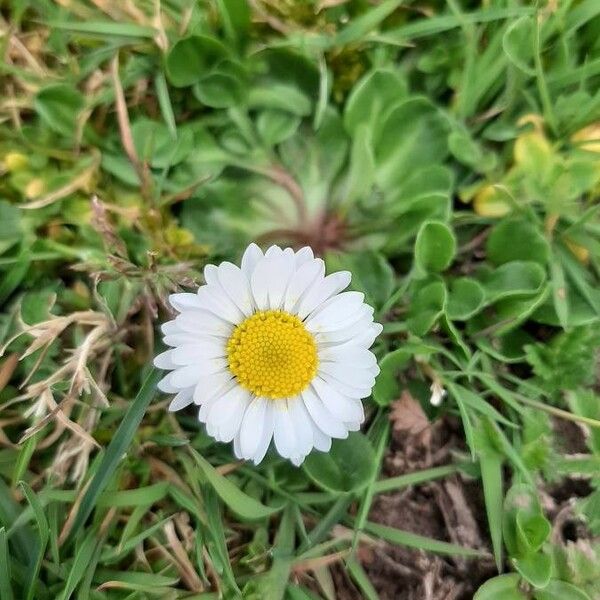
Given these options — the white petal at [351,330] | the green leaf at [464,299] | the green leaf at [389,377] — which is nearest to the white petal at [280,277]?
the white petal at [351,330]

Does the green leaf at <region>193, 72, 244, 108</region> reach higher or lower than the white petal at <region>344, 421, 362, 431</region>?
higher

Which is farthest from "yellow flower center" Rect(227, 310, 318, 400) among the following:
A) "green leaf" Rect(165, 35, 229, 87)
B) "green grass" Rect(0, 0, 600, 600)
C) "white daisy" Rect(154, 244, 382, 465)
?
"green leaf" Rect(165, 35, 229, 87)

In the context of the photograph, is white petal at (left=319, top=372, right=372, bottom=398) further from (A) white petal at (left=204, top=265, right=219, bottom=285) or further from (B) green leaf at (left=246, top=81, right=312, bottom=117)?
(B) green leaf at (left=246, top=81, right=312, bottom=117)

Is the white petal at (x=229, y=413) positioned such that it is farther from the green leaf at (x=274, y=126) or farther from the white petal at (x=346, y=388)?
the green leaf at (x=274, y=126)

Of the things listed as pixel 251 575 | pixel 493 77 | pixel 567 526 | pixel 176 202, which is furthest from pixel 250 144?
pixel 567 526

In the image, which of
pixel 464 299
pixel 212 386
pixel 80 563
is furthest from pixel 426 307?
pixel 80 563

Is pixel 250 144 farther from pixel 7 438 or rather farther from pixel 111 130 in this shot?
pixel 7 438
